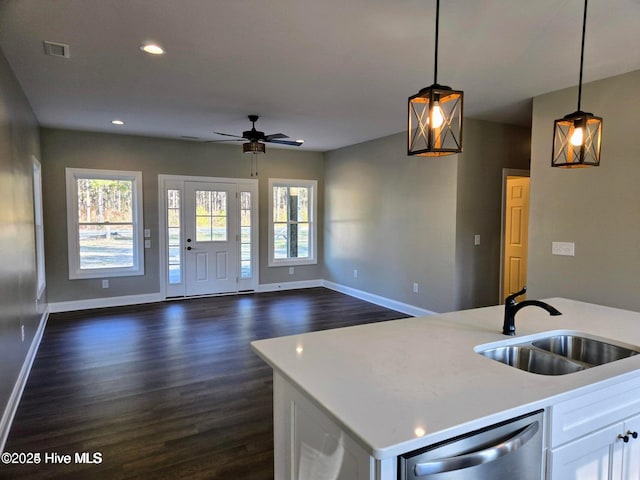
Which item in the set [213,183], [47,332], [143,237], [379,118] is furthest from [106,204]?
[379,118]

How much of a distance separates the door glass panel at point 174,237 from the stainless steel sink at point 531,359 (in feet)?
18.9

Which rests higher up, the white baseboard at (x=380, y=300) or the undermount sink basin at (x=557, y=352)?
the undermount sink basin at (x=557, y=352)

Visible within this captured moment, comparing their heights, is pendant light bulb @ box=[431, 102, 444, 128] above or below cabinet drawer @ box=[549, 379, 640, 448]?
above

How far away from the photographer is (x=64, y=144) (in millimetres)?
5754

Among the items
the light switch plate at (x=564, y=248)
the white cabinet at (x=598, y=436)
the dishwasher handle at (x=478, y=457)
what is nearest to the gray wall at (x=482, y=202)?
the light switch plate at (x=564, y=248)

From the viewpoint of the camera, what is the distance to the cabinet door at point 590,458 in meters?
1.38

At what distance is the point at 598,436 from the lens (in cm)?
148

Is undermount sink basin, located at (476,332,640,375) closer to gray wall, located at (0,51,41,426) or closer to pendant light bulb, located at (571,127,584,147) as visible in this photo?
pendant light bulb, located at (571,127,584,147)

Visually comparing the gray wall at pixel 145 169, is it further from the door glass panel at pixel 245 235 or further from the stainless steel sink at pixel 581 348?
the stainless steel sink at pixel 581 348

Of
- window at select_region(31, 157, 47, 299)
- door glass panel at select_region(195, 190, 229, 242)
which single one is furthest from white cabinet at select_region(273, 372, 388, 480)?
door glass panel at select_region(195, 190, 229, 242)

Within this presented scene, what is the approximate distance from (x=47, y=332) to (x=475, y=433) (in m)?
5.20

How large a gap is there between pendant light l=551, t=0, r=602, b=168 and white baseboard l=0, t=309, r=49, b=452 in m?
3.66

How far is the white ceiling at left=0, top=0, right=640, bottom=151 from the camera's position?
7.77 ft

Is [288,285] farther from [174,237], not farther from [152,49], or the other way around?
[152,49]
